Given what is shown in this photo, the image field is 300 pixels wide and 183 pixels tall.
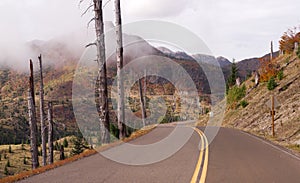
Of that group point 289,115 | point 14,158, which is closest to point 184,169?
point 289,115

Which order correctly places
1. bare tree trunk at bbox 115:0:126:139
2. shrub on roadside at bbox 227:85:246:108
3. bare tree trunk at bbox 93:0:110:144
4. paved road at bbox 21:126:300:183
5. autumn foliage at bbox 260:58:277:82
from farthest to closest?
1. shrub on roadside at bbox 227:85:246:108
2. autumn foliage at bbox 260:58:277:82
3. bare tree trunk at bbox 115:0:126:139
4. bare tree trunk at bbox 93:0:110:144
5. paved road at bbox 21:126:300:183

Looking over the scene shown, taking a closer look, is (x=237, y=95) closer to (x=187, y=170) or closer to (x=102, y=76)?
(x=102, y=76)

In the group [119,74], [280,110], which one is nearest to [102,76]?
[119,74]

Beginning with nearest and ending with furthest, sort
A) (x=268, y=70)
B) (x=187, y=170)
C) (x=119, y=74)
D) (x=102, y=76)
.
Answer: (x=187, y=170)
(x=102, y=76)
(x=119, y=74)
(x=268, y=70)

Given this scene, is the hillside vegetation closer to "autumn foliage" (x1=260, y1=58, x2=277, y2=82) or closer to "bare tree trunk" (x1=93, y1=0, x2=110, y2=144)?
"autumn foliage" (x1=260, y1=58, x2=277, y2=82)

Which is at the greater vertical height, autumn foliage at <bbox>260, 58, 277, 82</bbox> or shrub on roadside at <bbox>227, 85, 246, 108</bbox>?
autumn foliage at <bbox>260, 58, 277, 82</bbox>

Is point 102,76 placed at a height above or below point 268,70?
below

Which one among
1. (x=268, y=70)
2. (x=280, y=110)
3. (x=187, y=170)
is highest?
(x=268, y=70)

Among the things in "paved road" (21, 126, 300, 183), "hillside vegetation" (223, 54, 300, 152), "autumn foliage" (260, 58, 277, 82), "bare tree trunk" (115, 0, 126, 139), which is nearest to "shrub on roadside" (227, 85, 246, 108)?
"hillside vegetation" (223, 54, 300, 152)

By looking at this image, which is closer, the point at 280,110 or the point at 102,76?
the point at 102,76

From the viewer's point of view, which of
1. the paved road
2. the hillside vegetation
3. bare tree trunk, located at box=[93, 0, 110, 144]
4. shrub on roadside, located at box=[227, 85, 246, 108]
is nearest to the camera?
the paved road

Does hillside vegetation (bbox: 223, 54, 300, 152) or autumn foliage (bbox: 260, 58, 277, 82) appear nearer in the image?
hillside vegetation (bbox: 223, 54, 300, 152)

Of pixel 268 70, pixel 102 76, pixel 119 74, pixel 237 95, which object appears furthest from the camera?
pixel 237 95

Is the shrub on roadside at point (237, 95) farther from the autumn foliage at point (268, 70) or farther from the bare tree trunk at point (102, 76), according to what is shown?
the bare tree trunk at point (102, 76)
